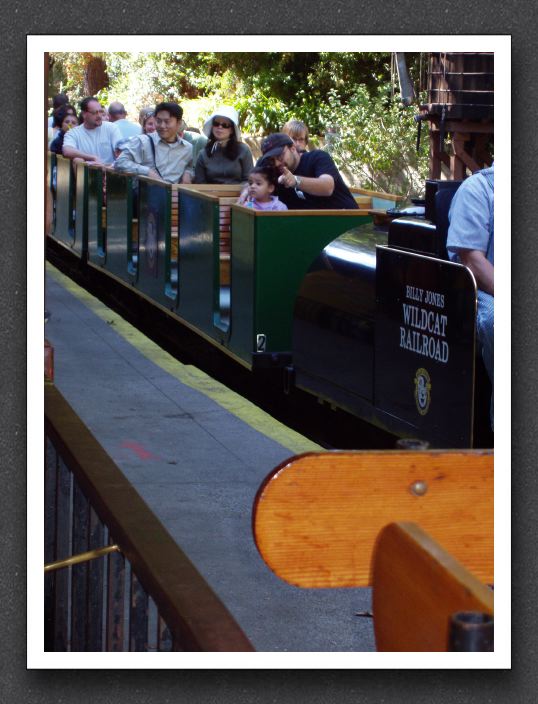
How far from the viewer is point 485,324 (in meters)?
3.81

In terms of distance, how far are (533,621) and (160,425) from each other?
173 inches

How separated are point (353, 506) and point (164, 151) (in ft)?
23.9

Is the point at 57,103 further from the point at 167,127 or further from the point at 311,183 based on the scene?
the point at 311,183

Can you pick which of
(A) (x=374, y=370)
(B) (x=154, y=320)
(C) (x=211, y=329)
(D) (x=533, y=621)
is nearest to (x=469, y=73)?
(B) (x=154, y=320)

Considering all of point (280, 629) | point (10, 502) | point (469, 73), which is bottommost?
point (280, 629)

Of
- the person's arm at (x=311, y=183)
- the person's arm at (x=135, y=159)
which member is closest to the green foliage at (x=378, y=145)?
the person's arm at (x=135, y=159)

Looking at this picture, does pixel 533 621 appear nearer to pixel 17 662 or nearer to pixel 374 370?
pixel 17 662

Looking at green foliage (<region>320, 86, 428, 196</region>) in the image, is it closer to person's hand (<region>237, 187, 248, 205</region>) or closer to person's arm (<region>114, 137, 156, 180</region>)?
person's arm (<region>114, 137, 156, 180</region>)

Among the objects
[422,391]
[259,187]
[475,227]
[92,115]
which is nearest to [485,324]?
[475,227]

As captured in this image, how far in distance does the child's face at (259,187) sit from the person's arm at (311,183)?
0.09m

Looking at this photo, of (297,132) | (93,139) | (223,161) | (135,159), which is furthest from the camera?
(93,139)

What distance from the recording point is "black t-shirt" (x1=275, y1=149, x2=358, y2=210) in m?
6.61

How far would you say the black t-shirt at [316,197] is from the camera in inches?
260

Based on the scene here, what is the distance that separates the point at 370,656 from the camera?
1.86 meters
